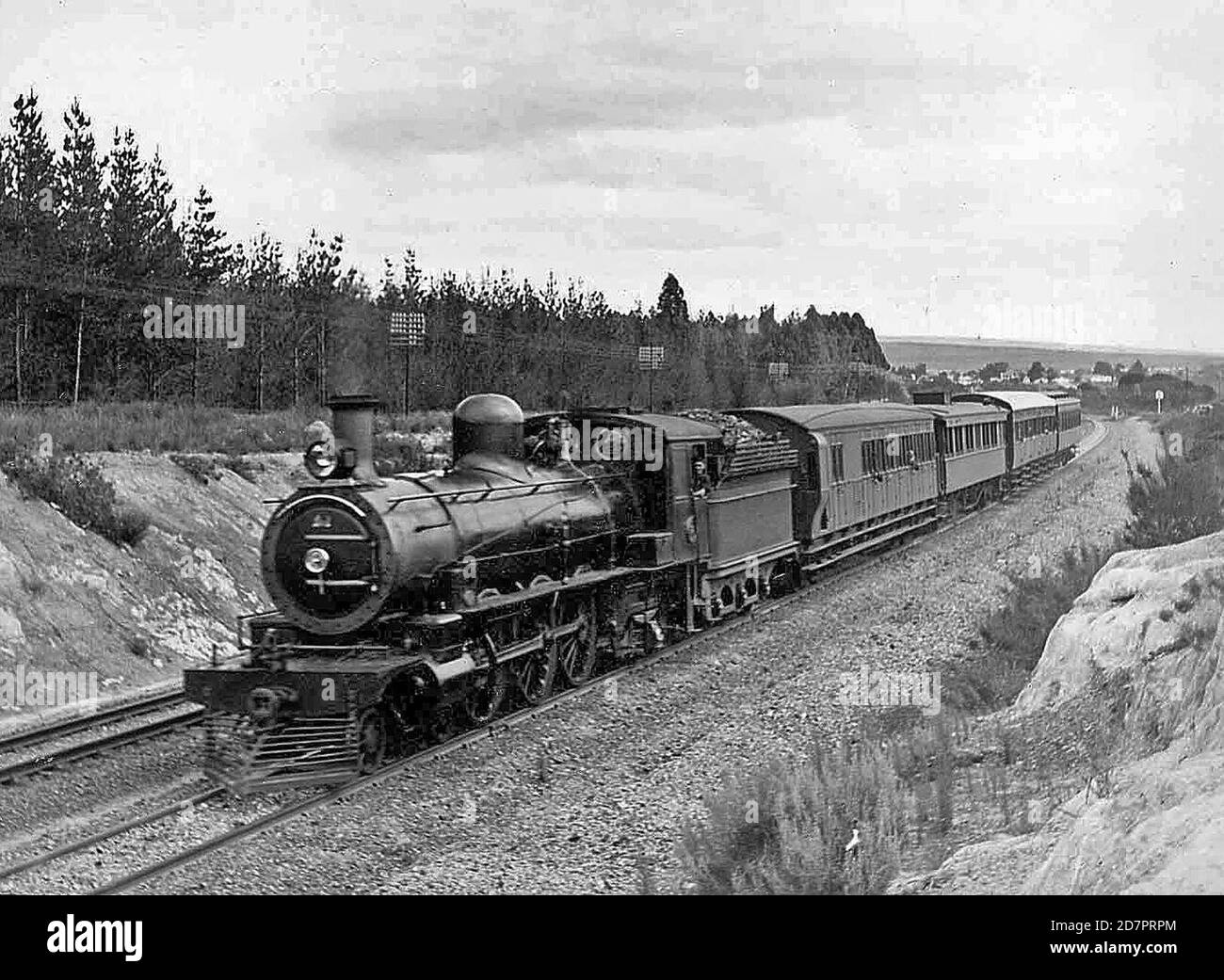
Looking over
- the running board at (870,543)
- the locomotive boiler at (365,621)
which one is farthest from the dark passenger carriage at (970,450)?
the locomotive boiler at (365,621)

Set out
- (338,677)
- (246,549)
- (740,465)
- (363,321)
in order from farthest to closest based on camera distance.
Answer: (363,321), (246,549), (740,465), (338,677)

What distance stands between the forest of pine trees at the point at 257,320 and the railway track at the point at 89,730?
→ 1051 centimetres

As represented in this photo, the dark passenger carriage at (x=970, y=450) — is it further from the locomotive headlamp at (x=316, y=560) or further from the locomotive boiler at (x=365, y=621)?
the locomotive headlamp at (x=316, y=560)

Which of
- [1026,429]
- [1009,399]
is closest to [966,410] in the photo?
[1009,399]

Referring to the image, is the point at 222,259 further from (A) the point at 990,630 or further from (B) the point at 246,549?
(A) the point at 990,630

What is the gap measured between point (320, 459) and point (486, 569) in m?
1.93

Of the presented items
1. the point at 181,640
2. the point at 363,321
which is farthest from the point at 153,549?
the point at 363,321

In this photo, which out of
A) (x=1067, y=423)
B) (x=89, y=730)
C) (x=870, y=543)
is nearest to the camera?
(x=89, y=730)

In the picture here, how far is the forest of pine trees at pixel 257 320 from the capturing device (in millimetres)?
24469

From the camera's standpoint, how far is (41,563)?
15.2 meters

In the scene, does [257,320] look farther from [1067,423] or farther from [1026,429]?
[1067,423]

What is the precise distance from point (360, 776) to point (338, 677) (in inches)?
36.3

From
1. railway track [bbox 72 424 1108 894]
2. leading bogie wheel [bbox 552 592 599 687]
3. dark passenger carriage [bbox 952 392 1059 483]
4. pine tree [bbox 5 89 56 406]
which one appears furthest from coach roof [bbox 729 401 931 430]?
pine tree [bbox 5 89 56 406]

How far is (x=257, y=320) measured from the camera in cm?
3117
